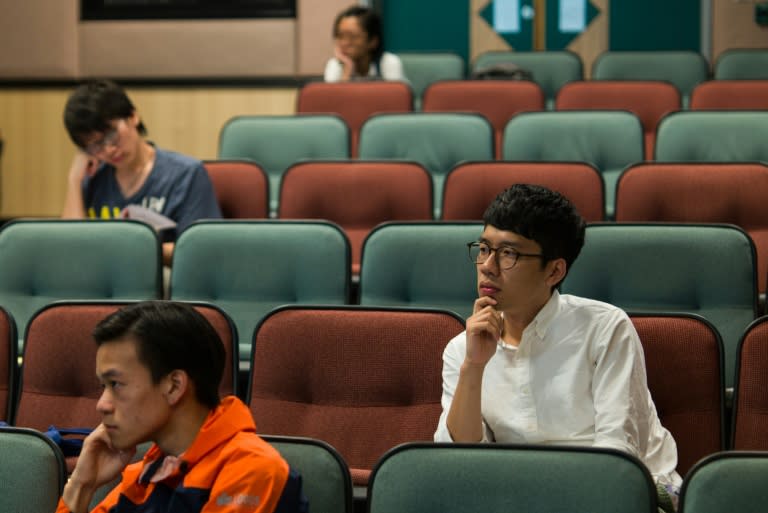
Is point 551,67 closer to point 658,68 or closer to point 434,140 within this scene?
point 658,68

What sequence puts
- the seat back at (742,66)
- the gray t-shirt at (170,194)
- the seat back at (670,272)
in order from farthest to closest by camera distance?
the seat back at (742,66), the gray t-shirt at (170,194), the seat back at (670,272)

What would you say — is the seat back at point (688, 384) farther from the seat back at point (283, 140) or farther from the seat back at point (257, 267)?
the seat back at point (283, 140)

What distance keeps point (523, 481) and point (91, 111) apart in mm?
1776

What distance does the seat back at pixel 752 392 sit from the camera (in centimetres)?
187

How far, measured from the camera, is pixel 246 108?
555 cm

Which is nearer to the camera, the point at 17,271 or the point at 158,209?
the point at 17,271

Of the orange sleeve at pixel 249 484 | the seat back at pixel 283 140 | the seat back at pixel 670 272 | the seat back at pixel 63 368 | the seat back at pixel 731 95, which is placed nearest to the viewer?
the orange sleeve at pixel 249 484

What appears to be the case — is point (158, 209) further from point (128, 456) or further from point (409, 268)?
point (128, 456)

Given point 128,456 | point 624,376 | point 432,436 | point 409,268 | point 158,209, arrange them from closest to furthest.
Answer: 1. point 128,456
2. point 624,376
3. point 432,436
4. point 409,268
5. point 158,209

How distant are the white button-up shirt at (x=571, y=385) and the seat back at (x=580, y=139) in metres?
1.75

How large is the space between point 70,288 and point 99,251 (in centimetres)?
10

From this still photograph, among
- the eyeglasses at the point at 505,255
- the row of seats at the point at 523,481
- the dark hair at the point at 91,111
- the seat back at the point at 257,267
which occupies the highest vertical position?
the dark hair at the point at 91,111

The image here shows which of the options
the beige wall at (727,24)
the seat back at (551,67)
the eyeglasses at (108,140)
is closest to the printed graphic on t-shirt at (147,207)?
the eyeglasses at (108,140)

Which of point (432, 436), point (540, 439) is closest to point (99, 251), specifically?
point (432, 436)
